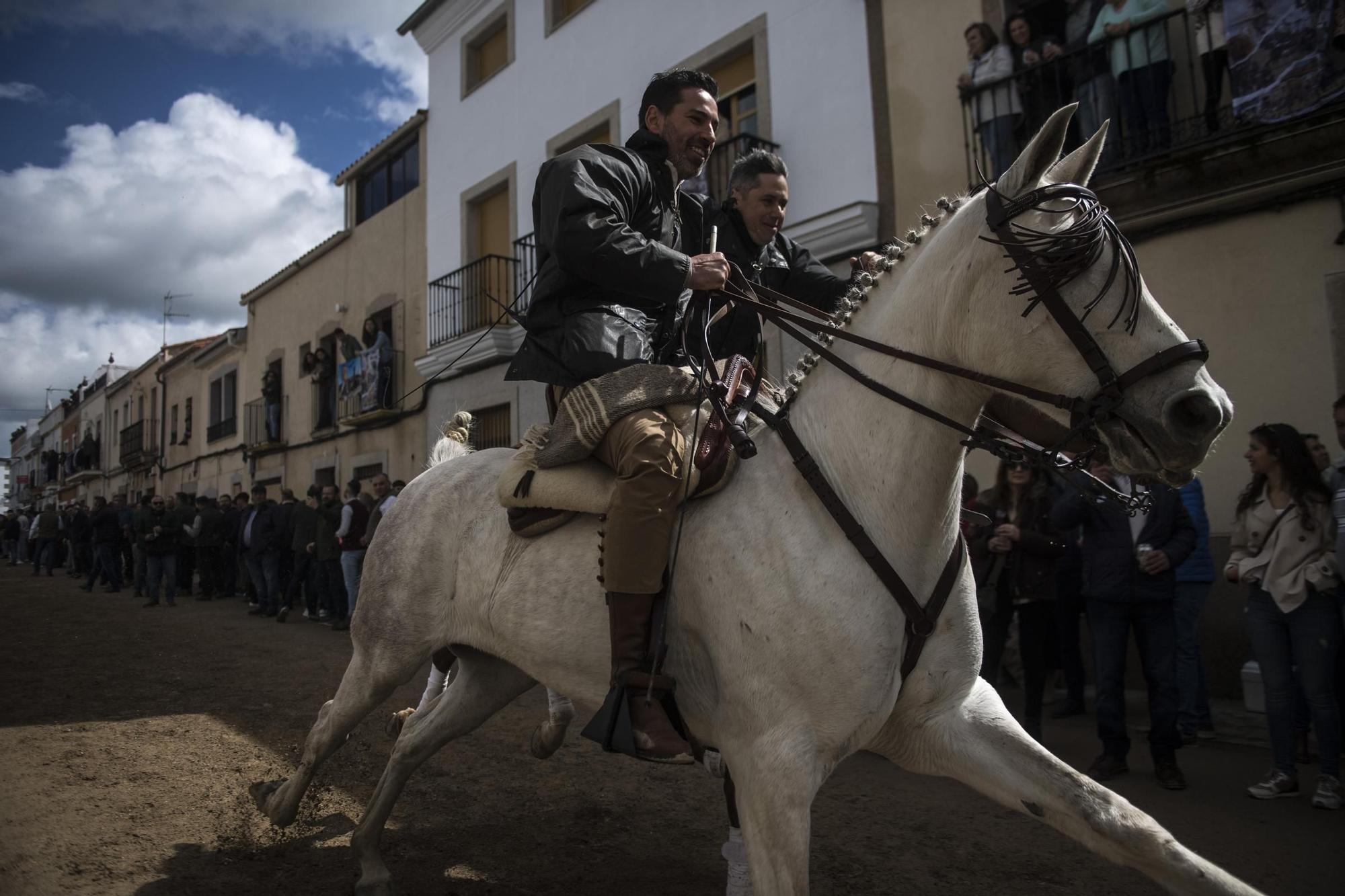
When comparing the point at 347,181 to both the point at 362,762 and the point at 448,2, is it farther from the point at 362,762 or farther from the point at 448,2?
the point at 362,762

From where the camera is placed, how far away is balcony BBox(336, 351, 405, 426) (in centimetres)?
1820

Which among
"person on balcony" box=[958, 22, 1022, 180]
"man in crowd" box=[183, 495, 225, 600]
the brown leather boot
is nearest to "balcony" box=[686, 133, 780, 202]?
"person on balcony" box=[958, 22, 1022, 180]

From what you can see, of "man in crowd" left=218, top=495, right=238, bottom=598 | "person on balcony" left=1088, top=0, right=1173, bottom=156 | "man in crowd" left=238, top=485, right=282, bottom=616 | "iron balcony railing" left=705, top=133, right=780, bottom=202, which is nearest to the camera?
"person on balcony" left=1088, top=0, right=1173, bottom=156

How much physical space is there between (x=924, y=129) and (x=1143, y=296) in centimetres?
822

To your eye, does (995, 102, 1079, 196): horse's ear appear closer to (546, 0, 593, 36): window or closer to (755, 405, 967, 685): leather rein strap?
(755, 405, 967, 685): leather rein strap

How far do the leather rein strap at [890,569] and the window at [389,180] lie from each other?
691 inches

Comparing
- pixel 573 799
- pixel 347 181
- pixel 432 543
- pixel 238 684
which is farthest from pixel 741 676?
pixel 347 181

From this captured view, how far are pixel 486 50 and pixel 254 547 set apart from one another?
9.80 metres

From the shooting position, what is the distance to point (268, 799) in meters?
3.86

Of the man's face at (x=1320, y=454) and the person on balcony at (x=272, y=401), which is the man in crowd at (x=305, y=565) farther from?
the man's face at (x=1320, y=454)

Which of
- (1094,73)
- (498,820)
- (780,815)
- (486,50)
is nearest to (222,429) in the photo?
(486,50)

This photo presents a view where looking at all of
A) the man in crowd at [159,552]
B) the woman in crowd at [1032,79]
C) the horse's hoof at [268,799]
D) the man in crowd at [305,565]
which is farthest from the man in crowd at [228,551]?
the woman in crowd at [1032,79]

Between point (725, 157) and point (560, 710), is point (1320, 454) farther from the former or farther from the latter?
point (725, 157)

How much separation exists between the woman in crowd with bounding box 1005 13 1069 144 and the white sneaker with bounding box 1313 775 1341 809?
5907 millimetres
